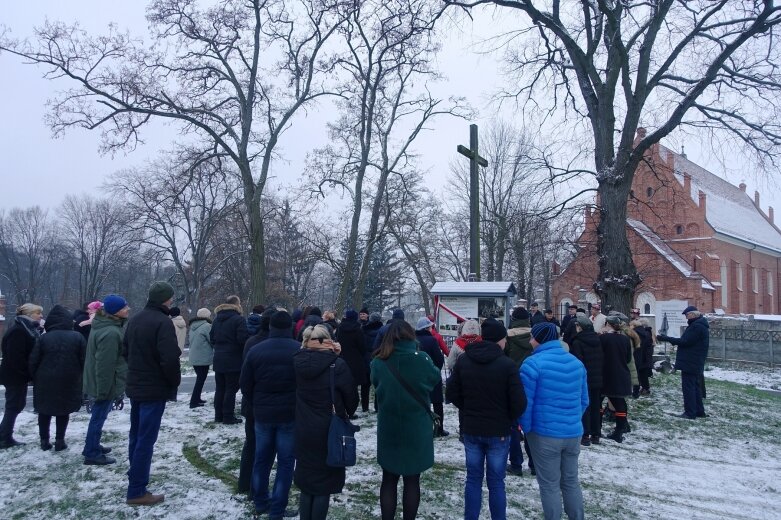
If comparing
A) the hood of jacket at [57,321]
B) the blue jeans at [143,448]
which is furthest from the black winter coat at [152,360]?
the hood of jacket at [57,321]

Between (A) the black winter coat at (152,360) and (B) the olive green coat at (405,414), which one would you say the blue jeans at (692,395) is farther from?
(A) the black winter coat at (152,360)

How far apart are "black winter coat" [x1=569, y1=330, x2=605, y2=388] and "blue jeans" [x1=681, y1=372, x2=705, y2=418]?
3.29 meters

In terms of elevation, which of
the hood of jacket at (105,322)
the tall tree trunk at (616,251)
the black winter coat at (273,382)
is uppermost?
the tall tree trunk at (616,251)

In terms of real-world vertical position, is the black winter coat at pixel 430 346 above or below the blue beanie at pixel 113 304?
below

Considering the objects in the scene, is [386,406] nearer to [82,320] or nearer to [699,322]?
[82,320]

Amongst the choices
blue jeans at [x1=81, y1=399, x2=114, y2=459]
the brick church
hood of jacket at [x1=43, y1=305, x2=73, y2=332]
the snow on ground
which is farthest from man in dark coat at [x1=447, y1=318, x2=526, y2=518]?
the brick church

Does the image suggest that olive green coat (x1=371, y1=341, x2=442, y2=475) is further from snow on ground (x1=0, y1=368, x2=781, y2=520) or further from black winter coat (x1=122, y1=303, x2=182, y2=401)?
A: black winter coat (x1=122, y1=303, x2=182, y2=401)

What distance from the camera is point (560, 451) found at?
453cm

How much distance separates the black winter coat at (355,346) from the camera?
8898 mm

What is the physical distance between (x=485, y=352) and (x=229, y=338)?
5100mm

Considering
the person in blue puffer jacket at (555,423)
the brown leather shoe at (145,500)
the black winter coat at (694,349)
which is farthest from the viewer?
the black winter coat at (694,349)

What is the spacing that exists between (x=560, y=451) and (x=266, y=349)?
2640 millimetres

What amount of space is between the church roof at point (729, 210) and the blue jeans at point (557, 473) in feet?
140

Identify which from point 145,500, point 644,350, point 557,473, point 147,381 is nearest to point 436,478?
point 557,473
